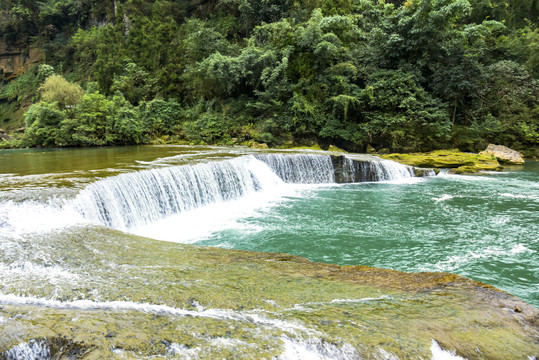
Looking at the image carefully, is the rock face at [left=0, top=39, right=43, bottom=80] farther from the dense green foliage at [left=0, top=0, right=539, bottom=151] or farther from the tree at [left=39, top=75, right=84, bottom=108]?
the dense green foliage at [left=0, top=0, right=539, bottom=151]

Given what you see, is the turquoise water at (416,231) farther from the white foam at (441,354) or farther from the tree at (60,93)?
the tree at (60,93)

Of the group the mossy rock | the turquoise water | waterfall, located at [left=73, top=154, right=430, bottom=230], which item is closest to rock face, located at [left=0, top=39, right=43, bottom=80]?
waterfall, located at [left=73, top=154, right=430, bottom=230]

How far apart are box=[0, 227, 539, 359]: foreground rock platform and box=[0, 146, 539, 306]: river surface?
0.59 m

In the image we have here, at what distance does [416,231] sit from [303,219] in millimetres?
2684

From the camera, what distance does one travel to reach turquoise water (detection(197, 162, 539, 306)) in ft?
17.6

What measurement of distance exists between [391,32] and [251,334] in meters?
20.7

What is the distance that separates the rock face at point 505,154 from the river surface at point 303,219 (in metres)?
5.44

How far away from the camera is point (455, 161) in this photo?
15195 millimetres

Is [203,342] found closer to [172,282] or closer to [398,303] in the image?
[172,282]

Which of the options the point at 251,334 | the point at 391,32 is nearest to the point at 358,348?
the point at 251,334

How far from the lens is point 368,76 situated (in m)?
19.0

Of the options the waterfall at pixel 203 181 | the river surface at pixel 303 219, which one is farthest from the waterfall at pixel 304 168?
the river surface at pixel 303 219

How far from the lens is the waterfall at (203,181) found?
7031 millimetres

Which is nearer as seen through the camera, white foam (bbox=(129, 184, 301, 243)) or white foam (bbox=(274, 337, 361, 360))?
white foam (bbox=(274, 337, 361, 360))
